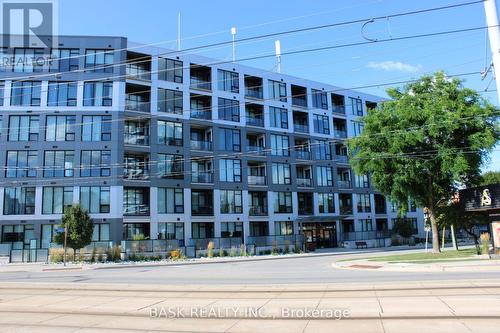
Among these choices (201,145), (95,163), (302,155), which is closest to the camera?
(95,163)

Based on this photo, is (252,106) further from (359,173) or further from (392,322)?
(392,322)

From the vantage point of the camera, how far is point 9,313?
37.2ft

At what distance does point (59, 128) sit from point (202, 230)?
55.0ft

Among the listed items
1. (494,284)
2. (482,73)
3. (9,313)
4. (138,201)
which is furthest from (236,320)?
(138,201)

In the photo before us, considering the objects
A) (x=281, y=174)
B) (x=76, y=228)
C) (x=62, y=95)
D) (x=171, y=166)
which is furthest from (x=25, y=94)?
(x=281, y=174)

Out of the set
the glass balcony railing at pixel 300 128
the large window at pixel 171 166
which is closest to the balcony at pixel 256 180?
the glass balcony railing at pixel 300 128

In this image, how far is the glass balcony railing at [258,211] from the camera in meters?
51.0

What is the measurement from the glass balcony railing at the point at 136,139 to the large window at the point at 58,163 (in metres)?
4.98

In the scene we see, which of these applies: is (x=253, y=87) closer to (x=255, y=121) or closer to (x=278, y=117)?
(x=255, y=121)

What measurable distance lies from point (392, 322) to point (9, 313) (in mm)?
8961

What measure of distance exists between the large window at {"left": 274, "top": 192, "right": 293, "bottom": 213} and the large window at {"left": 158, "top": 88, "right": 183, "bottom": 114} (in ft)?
48.8

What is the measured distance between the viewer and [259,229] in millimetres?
52156

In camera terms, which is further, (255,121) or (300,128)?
(300,128)

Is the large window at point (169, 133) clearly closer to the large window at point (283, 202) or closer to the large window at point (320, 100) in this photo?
the large window at point (283, 202)
